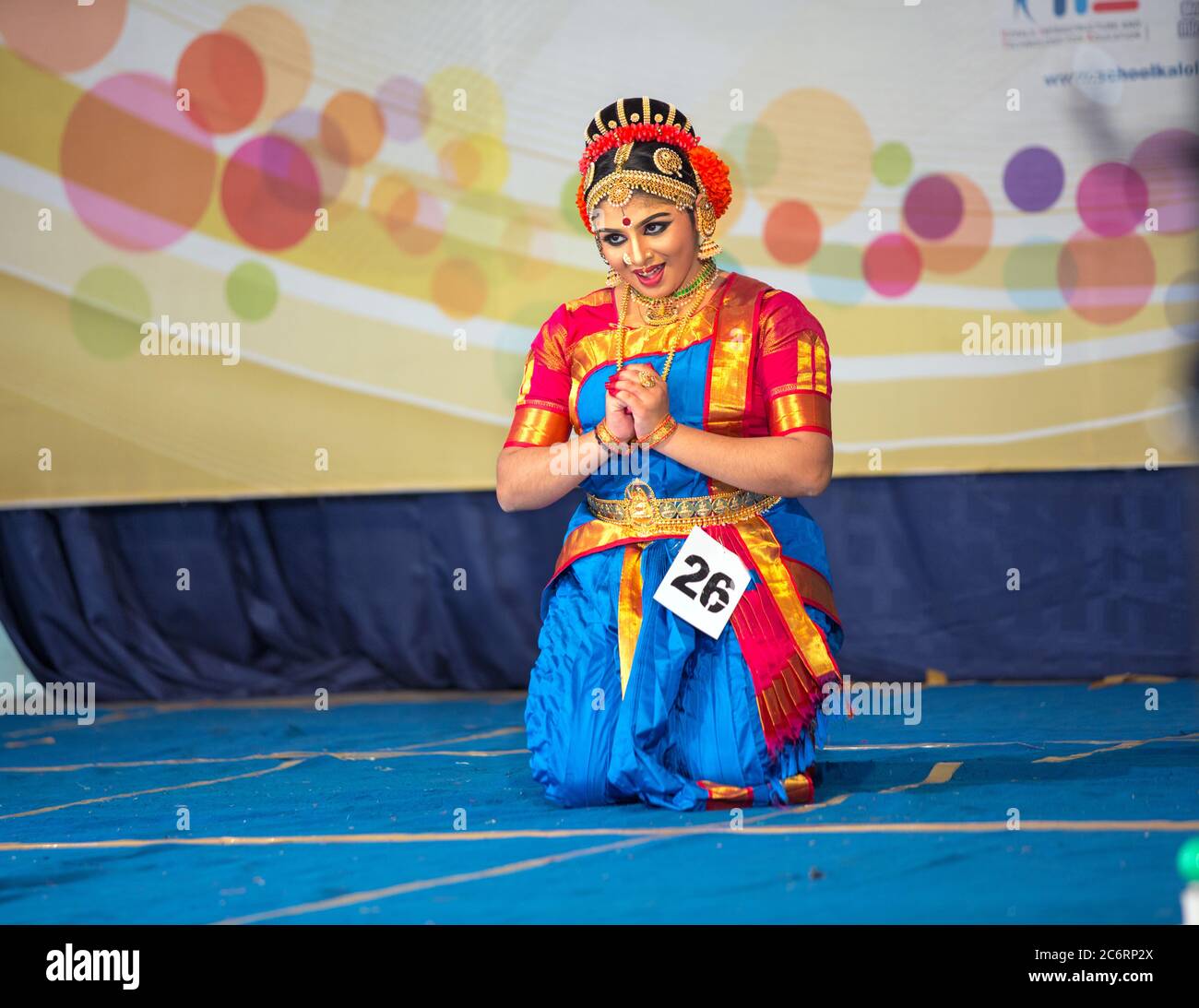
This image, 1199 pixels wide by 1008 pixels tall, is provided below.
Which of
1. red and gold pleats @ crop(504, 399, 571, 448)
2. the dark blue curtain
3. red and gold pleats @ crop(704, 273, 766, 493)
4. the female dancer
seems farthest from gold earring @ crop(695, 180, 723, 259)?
the dark blue curtain

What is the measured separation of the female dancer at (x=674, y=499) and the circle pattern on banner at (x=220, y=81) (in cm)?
295

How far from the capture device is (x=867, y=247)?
5.43m

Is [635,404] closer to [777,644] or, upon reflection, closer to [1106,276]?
[777,644]

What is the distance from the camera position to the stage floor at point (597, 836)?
216 centimetres

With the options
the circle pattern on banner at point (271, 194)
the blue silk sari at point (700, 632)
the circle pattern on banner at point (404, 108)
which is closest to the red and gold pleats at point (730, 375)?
the blue silk sari at point (700, 632)

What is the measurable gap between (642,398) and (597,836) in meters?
0.81

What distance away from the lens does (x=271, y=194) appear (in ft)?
18.7

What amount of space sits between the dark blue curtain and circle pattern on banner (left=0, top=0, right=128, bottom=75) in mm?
1739

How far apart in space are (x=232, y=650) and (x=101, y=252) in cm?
161

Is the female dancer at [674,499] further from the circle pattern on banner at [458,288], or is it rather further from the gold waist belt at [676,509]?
the circle pattern on banner at [458,288]

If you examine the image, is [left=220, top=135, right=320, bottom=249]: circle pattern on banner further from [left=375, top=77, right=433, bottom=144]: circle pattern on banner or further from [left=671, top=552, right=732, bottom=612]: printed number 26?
[left=671, top=552, right=732, bottom=612]: printed number 26

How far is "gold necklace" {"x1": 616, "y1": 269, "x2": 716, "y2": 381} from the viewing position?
309cm
